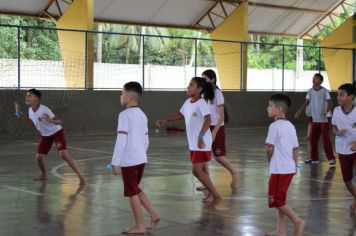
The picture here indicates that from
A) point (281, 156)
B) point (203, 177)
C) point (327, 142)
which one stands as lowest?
point (203, 177)

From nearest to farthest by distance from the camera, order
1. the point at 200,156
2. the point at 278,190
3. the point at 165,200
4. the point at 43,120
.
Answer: the point at 278,190 < the point at 200,156 < the point at 165,200 < the point at 43,120

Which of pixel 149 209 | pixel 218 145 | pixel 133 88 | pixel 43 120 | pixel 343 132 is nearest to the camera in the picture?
pixel 133 88

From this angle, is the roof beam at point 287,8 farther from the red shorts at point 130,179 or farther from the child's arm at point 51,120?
the red shorts at point 130,179

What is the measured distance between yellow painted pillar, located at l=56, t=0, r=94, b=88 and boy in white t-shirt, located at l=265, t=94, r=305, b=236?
16.0 m

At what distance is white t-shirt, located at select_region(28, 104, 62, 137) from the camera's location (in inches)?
380

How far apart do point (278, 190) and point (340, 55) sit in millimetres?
25667

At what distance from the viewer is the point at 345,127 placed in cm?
755

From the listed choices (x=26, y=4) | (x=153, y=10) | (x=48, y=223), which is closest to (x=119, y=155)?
(x=48, y=223)

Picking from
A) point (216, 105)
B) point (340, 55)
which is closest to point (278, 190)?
point (216, 105)

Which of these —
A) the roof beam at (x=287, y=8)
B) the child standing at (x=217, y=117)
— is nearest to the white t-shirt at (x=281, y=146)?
the child standing at (x=217, y=117)

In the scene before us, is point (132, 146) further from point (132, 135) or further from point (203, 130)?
point (203, 130)

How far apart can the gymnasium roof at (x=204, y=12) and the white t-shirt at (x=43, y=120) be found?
14.1 metres

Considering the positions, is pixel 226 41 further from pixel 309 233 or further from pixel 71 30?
pixel 309 233

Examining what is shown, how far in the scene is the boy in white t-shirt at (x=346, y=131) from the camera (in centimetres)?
747
